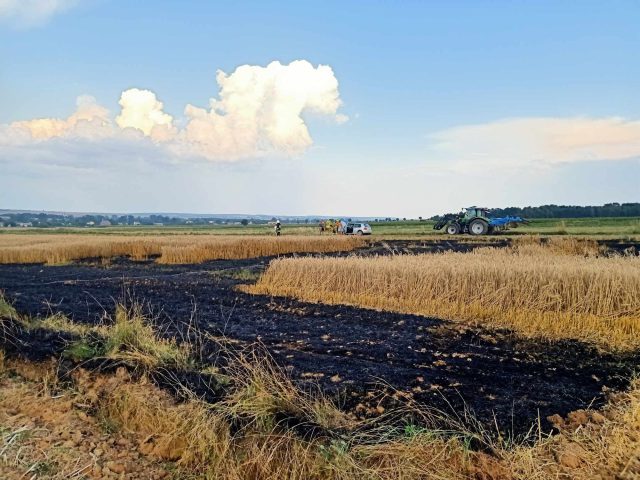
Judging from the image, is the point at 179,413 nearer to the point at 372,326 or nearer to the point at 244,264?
the point at 372,326

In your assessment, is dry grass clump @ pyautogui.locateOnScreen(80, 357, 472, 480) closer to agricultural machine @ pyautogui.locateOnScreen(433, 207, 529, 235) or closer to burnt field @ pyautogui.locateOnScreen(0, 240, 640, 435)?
burnt field @ pyautogui.locateOnScreen(0, 240, 640, 435)

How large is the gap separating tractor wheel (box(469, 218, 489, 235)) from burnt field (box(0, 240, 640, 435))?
24632 mm

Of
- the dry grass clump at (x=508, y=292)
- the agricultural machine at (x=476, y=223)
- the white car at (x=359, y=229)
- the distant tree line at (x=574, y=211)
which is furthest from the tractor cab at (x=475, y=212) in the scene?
the distant tree line at (x=574, y=211)

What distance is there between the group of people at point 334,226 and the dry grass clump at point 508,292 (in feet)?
96.8

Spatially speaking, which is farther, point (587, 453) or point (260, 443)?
point (260, 443)

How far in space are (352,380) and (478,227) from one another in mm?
29916

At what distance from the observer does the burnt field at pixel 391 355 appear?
5.06 m

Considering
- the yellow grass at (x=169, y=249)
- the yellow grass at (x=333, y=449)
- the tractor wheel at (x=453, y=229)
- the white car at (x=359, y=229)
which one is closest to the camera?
the yellow grass at (x=333, y=449)

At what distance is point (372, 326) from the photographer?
8789 millimetres

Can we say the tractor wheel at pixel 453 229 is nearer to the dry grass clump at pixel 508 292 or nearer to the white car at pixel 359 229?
the white car at pixel 359 229

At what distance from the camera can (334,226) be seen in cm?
4353

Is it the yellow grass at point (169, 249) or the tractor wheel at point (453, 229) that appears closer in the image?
the yellow grass at point (169, 249)

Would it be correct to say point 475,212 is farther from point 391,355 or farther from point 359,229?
point 391,355

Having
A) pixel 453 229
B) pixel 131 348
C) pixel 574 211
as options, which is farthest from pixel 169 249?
pixel 574 211
